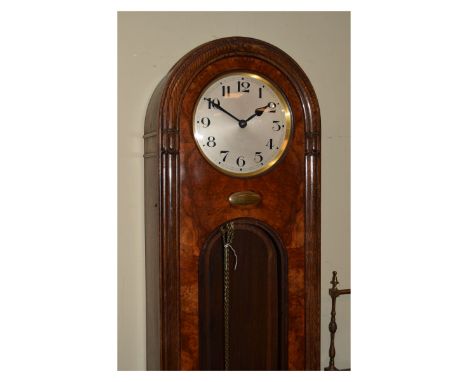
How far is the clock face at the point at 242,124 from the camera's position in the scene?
1860mm

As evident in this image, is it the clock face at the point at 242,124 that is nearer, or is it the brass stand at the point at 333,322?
the clock face at the point at 242,124

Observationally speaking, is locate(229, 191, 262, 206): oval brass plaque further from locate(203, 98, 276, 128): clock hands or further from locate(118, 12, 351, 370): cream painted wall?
locate(118, 12, 351, 370): cream painted wall

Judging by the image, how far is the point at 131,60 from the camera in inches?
87.6

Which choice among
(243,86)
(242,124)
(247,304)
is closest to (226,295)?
(247,304)

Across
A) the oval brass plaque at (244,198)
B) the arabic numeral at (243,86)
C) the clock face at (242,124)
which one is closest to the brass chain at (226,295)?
the oval brass plaque at (244,198)

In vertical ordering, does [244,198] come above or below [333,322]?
above

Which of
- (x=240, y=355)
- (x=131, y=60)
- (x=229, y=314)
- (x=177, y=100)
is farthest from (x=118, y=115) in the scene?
(x=240, y=355)

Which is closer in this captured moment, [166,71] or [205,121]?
[205,121]

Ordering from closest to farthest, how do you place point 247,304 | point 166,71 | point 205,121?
point 205,121 < point 247,304 < point 166,71

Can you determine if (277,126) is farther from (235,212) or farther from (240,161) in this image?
(235,212)

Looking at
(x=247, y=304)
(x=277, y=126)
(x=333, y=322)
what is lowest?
(x=333, y=322)

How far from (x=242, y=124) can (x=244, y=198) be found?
9.8 inches

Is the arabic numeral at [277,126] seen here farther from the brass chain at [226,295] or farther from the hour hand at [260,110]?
the brass chain at [226,295]

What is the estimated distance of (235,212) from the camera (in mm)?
1874
